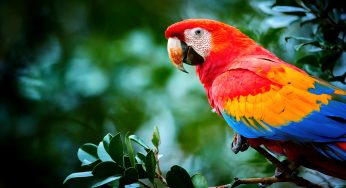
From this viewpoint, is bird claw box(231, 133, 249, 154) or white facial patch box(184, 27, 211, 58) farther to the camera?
white facial patch box(184, 27, 211, 58)

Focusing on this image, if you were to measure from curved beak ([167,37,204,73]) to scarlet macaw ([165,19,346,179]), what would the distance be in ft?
0.29

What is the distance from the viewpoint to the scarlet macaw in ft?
4.11

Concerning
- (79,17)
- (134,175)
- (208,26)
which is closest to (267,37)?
(208,26)

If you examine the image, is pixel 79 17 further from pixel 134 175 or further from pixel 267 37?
pixel 134 175

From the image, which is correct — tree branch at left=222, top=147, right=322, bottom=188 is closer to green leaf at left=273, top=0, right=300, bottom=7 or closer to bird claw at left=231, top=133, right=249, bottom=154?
bird claw at left=231, top=133, right=249, bottom=154

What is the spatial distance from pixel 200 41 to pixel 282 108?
1.15ft

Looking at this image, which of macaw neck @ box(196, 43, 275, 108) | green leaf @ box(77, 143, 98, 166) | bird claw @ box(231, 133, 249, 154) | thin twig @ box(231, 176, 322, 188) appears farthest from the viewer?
macaw neck @ box(196, 43, 275, 108)

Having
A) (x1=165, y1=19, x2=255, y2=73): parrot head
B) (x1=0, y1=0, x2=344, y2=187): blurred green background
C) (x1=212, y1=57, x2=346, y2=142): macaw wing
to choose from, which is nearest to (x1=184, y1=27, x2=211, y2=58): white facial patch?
(x1=165, y1=19, x2=255, y2=73): parrot head

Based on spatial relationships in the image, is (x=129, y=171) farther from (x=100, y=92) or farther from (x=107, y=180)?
(x=100, y=92)

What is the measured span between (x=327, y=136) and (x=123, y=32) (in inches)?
69.5

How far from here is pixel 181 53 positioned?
1551 millimetres

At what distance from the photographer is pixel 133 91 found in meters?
2.73

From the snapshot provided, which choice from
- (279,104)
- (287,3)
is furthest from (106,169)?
(287,3)

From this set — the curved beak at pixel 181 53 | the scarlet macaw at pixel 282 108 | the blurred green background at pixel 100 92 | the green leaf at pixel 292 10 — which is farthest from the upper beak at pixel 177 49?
the blurred green background at pixel 100 92
